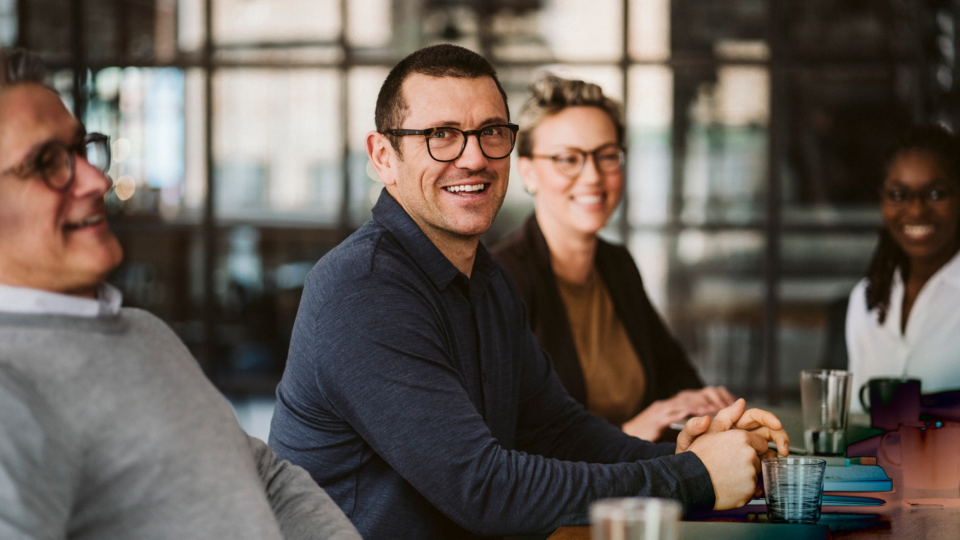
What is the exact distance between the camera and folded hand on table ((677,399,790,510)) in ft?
4.38

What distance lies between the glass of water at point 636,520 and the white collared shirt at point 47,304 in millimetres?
581

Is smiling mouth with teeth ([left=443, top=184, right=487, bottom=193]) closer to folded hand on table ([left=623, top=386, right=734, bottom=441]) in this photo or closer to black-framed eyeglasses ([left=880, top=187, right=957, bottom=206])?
folded hand on table ([left=623, top=386, right=734, bottom=441])

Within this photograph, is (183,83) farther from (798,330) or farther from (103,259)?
(103,259)

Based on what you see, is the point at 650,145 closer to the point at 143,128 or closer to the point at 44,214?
the point at 143,128

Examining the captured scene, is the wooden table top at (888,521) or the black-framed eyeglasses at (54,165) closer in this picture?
the black-framed eyeglasses at (54,165)

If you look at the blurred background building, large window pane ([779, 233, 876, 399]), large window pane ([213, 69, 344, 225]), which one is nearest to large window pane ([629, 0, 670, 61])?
the blurred background building

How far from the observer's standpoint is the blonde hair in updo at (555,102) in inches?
98.0

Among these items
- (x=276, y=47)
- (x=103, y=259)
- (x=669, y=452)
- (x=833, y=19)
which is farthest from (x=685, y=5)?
(x=103, y=259)

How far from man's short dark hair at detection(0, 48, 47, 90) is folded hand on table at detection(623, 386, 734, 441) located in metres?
1.40

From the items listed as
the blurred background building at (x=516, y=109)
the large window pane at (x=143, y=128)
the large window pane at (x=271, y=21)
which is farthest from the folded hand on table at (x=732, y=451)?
the large window pane at (x=143, y=128)

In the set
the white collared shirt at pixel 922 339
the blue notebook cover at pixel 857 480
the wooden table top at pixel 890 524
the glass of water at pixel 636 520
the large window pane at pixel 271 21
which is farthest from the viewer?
the large window pane at pixel 271 21

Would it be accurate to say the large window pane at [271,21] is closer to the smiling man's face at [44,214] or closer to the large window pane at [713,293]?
the large window pane at [713,293]

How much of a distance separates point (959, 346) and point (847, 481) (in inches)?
45.4

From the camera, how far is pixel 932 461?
58.8 inches
